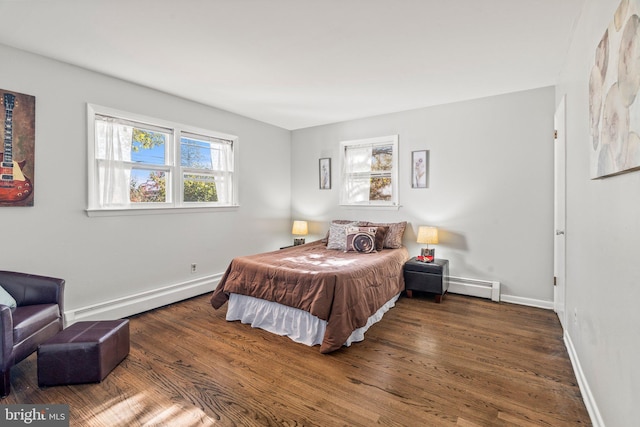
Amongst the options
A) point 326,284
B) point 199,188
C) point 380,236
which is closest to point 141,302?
point 199,188

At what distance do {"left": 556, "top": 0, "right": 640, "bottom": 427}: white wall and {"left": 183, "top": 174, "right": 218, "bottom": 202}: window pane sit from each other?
12.9ft

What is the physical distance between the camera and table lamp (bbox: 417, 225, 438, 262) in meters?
3.90

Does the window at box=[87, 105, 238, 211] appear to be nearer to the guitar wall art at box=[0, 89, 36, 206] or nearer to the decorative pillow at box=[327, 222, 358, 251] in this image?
the guitar wall art at box=[0, 89, 36, 206]

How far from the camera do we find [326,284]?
2.60 metres

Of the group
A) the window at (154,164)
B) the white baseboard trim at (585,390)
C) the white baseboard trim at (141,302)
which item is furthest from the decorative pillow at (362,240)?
the white baseboard trim at (585,390)

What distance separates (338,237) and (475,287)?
1864mm

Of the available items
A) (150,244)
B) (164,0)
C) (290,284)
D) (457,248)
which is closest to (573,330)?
(457,248)

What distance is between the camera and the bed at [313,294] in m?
2.57

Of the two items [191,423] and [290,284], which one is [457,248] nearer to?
[290,284]

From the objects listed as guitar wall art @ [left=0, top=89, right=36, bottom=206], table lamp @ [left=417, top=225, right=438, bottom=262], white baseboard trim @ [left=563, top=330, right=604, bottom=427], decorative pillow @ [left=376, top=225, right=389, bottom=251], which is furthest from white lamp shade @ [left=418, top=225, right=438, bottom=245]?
guitar wall art @ [left=0, top=89, right=36, bottom=206]

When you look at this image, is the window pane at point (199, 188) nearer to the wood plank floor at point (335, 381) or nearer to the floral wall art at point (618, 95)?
the wood plank floor at point (335, 381)

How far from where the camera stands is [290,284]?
280 centimetres

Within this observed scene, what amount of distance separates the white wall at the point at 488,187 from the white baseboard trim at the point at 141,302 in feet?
8.67

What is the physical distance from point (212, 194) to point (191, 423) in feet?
9.95
